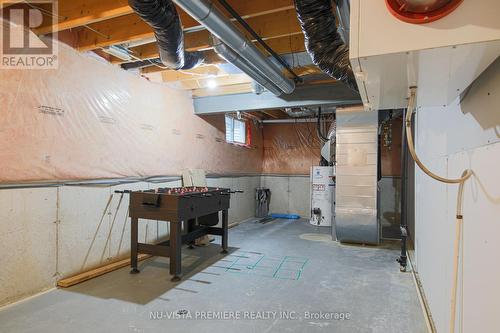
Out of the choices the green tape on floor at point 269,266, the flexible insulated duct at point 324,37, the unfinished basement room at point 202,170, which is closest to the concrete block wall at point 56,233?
the unfinished basement room at point 202,170

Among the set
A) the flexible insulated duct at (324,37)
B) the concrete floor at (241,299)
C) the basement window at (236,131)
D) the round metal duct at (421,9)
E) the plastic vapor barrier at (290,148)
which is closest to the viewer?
the round metal duct at (421,9)

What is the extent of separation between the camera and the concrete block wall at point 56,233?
2486 mm

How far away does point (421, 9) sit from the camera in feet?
2.71

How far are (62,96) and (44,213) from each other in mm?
1156

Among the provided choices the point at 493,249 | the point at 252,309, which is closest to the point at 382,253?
the point at 252,309

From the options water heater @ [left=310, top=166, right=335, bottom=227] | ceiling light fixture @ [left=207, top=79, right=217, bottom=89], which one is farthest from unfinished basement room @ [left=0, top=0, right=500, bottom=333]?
water heater @ [left=310, top=166, right=335, bottom=227]

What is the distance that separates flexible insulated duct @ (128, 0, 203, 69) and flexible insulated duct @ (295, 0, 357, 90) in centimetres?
89

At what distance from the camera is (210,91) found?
4840 mm

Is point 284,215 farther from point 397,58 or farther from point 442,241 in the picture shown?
point 397,58

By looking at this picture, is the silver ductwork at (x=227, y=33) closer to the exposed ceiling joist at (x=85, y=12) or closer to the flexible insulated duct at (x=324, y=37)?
the flexible insulated duct at (x=324, y=37)

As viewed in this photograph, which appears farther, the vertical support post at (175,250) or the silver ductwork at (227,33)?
the vertical support post at (175,250)

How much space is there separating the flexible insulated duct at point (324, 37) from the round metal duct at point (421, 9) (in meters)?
1.07

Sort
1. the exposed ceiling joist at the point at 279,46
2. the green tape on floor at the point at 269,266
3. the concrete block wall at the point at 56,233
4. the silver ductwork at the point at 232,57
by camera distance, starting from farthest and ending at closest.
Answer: the green tape on floor at the point at 269,266 < the exposed ceiling joist at the point at 279,46 < the silver ductwork at the point at 232,57 < the concrete block wall at the point at 56,233
